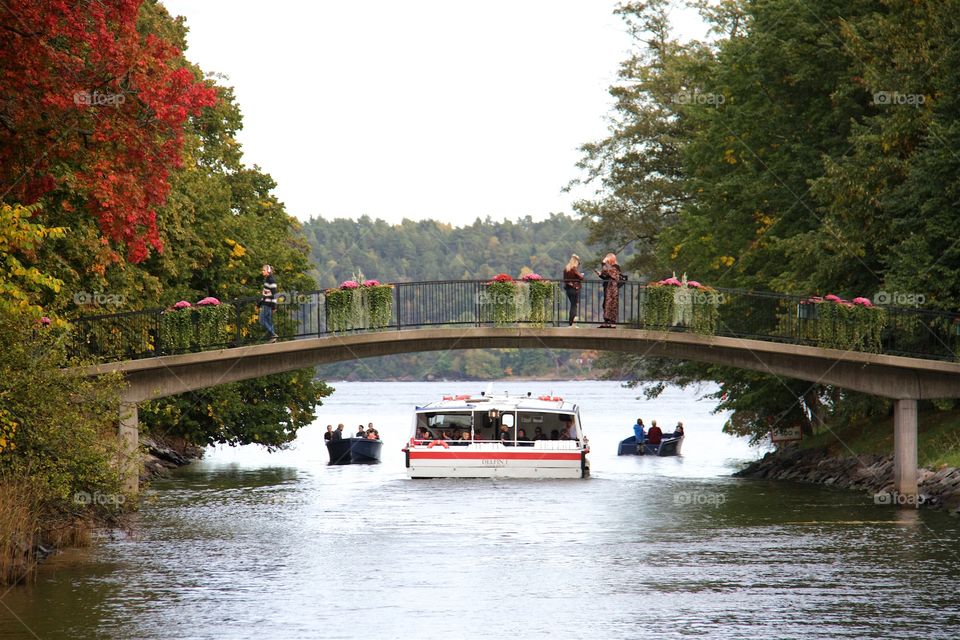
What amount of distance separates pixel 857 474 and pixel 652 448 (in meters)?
25.2

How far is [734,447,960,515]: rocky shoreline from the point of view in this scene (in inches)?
1431

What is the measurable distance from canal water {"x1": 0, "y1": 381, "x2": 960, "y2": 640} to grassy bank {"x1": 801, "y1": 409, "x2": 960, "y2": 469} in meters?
2.45

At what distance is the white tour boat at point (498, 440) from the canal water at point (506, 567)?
1575 mm

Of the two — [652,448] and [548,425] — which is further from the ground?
[548,425]

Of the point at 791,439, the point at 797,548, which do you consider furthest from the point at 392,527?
the point at 791,439

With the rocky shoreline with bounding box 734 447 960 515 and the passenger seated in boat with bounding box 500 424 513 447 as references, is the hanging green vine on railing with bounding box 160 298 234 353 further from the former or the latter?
the rocky shoreline with bounding box 734 447 960 515

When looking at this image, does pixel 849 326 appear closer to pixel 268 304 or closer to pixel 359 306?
pixel 359 306

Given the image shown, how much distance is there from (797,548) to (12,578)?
14974 mm

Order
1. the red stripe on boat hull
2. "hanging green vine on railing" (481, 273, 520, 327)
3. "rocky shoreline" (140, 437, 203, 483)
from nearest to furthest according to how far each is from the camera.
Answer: "hanging green vine on railing" (481, 273, 520, 327), the red stripe on boat hull, "rocky shoreline" (140, 437, 203, 483)

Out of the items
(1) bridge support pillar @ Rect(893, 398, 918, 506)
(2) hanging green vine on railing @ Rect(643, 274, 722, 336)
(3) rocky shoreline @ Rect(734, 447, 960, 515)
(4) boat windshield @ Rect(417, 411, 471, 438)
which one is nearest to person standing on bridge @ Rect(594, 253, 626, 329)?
(2) hanging green vine on railing @ Rect(643, 274, 722, 336)

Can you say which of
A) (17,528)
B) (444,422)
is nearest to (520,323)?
(444,422)

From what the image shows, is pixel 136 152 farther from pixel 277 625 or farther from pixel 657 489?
pixel 657 489

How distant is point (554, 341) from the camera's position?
37000mm

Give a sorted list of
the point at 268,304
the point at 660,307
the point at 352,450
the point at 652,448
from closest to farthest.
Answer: the point at 268,304 → the point at 660,307 → the point at 352,450 → the point at 652,448
